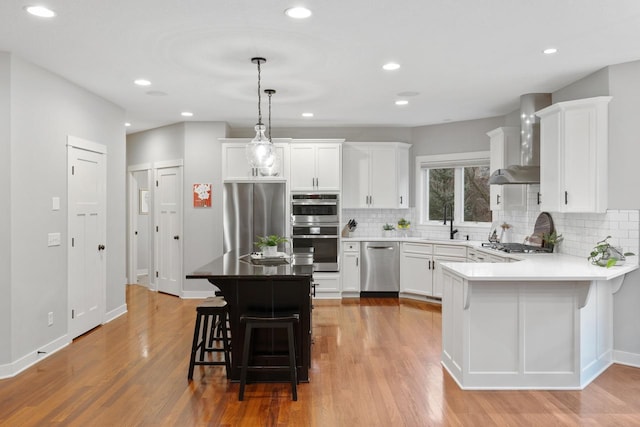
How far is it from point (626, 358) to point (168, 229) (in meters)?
6.18

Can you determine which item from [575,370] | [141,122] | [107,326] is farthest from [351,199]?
[575,370]

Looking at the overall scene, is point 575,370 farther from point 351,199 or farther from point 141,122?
point 141,122

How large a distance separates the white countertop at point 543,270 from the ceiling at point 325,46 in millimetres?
1793

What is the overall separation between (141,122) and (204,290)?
2.73m

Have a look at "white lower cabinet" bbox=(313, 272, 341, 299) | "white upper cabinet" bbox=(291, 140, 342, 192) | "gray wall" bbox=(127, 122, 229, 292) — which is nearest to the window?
"white upper cabinet" bbox=(291, 140, 342, 192)

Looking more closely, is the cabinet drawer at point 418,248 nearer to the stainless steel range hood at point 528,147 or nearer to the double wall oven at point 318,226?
the double wall oven at point 318,226

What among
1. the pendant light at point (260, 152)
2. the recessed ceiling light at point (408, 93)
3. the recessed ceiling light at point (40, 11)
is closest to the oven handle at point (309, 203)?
the recessed ceiling light at point (408, 93)

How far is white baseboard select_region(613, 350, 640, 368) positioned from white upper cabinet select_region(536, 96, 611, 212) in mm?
1282

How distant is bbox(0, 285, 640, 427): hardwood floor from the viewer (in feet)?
10.0

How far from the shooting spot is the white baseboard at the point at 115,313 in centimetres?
562

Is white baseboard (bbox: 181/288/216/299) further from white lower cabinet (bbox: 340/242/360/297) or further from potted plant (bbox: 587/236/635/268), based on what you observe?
potted plant (bbox: 587/236/635/268)

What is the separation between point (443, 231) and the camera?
7406 millimetres

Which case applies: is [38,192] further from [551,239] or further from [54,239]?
[551,239]

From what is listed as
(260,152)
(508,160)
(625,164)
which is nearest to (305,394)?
(260,152)
